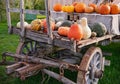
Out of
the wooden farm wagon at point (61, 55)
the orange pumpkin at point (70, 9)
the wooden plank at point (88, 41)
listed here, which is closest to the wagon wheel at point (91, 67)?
the wooden farm wagon at point (61, 55)

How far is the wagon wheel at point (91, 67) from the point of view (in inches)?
166

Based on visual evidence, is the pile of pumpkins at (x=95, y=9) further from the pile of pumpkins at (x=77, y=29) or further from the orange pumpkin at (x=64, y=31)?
the orange pumpkin at (x=64, y=31)

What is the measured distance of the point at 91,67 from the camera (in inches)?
183

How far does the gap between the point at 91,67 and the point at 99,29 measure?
68 centimetres

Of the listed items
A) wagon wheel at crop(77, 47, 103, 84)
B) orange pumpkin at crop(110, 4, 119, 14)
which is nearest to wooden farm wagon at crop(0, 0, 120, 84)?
wagon wheel at crop(77, 47, 103, 84)

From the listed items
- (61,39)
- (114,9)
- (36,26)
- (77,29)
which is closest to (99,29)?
(77,29)

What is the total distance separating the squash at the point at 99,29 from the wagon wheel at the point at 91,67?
0.91ft

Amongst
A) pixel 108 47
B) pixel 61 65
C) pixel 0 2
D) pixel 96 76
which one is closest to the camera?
pixel 61 65

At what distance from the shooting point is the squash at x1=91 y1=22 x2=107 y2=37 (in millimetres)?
4608

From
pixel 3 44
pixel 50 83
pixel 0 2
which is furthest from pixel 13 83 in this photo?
pixel 0 2

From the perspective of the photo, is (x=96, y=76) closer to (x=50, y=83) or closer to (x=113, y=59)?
(x=50, y=83)

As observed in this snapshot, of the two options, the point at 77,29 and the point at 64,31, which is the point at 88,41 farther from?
the point at 64,31

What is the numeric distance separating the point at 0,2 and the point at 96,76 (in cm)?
1169

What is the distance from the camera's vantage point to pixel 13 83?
5.56 meters
